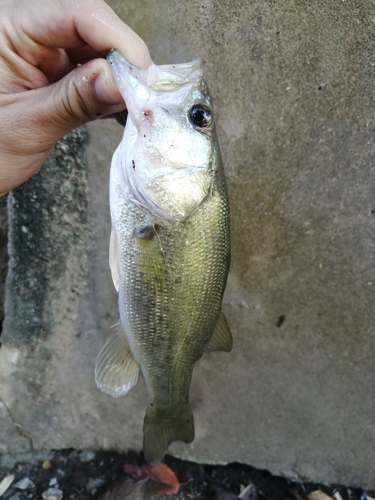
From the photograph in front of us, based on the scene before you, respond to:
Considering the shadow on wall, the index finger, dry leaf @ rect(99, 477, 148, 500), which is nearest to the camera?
the index finger

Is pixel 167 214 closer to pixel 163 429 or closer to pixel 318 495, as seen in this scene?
pixel 163 429

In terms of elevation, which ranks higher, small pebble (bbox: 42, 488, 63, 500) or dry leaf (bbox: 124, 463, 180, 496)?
dry leaf (bbox: 124, 463, 180, 496)

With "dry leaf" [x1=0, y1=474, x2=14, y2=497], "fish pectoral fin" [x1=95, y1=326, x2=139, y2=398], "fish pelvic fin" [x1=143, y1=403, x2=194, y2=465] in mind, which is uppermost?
"fish pectoral fin" [x1=95, y1=326, x2=139, y2=398]

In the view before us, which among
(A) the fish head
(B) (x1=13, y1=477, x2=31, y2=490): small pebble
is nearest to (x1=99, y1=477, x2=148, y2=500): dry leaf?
(B) (x1=13, y1=477, x2=31, y2=490): small pebble

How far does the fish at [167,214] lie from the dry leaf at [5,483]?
1.30m

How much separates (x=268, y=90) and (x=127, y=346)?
1.16 metres

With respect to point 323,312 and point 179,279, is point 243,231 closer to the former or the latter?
point 323,312

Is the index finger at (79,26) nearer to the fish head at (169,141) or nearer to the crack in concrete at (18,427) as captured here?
the fish head at (169,141)

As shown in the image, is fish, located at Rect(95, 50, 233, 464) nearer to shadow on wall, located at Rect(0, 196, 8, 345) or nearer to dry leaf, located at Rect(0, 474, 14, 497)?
shadow on wall, located at Rect(0, 196, 8, 345)

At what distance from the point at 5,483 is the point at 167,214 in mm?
1806

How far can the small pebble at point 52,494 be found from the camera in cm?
205

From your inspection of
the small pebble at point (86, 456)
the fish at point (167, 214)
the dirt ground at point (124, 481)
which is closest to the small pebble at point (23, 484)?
the dirt ground at point (124, 481)

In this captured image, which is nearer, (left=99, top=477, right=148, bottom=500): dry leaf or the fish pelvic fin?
the fish pelvic fin

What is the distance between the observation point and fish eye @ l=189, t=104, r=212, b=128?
1188 mm
